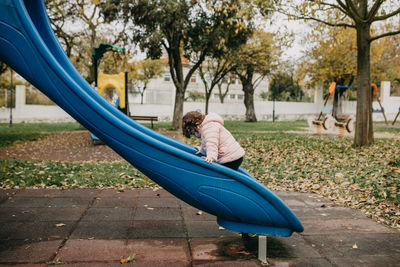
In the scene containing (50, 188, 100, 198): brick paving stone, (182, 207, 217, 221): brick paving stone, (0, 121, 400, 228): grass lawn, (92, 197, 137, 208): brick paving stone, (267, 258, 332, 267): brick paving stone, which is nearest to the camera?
(267, 258, 332, 267): brick paving stone

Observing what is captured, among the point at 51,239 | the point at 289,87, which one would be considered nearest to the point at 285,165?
the point at 51,239

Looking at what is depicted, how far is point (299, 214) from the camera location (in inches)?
176

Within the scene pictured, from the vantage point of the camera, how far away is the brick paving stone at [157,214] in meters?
4.19

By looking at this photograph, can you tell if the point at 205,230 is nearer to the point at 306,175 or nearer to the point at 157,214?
the point at 157,214

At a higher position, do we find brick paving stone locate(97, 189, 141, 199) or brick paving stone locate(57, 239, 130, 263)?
brick paving stone locate(97, 189, 141, 199)

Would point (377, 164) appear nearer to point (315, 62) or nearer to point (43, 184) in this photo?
point (43, 184)

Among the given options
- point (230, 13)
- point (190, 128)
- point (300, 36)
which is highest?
point (300, 36)

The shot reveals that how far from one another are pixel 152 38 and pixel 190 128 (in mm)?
12102

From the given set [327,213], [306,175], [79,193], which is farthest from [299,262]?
[306,175]

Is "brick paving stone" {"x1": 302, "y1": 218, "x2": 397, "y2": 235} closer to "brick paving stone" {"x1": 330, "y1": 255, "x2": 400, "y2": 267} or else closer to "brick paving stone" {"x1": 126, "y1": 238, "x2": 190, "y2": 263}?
"brick paving stone" {"x1": 330, "y1": 255, "x2": 400, "y2": 267}

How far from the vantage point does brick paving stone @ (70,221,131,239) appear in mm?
3512

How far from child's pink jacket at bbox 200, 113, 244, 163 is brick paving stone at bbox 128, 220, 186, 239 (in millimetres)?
976

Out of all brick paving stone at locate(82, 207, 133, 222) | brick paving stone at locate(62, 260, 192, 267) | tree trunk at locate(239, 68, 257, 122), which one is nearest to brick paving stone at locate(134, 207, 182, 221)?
brick paving stone at locate(82, 207, 133, 222)

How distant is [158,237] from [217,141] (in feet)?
3.97
